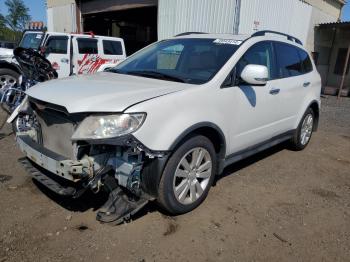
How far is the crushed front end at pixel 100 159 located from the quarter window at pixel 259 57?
1515mm

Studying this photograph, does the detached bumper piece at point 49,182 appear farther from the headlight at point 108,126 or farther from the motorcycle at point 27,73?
the motorcycle at point 27,73

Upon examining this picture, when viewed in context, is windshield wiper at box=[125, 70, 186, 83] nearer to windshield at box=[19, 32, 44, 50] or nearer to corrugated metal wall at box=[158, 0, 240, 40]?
windshield at box=[19, 32, 44, 50]

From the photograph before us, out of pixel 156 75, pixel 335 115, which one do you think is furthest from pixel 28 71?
pixel 335 115

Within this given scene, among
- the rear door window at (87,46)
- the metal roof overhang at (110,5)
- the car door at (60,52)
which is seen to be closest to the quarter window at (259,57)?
the car door at (60,52)

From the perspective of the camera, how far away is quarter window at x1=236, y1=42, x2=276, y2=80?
3.70m

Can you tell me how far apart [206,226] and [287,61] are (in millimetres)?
2784

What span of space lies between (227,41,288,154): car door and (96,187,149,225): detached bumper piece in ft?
4.32

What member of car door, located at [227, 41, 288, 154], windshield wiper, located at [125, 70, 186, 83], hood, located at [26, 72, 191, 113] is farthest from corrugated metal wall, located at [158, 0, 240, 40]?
hood, located at [26, 72, 191, 113]

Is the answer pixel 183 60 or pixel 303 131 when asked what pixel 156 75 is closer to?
pixel 183 60

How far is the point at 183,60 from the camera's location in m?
4.05

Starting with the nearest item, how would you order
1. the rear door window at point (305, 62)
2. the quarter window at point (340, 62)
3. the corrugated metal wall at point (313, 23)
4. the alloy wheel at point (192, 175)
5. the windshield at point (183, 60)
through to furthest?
the alloy wheel at point (192, 175) → the windshield at point (183, 60) → the rear door window at point (305, 62) → the corrugated metal wall at point (313, 23) → the quarter window at point (340, 62)

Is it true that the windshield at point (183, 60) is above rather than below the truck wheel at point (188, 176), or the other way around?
above

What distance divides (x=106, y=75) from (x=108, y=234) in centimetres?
179

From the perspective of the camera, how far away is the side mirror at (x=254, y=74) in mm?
3459
